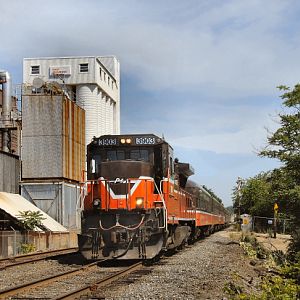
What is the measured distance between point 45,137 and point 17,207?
721 centimetres

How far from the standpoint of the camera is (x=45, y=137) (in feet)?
115

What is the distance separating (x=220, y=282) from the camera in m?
10.9

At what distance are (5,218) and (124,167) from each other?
40.5 ft

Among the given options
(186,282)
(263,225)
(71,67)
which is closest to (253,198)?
(263,225)

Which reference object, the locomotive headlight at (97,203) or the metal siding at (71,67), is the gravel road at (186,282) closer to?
the locomotive headlight at (97,203)

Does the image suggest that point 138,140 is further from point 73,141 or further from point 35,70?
point 35,70

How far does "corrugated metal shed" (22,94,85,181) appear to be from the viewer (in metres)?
34.6

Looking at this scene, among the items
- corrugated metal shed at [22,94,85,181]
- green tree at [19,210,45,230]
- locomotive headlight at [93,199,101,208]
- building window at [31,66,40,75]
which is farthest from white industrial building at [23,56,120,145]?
locomotive headlight at [93,199,101,208]

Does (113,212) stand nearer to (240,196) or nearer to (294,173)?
(294,173)

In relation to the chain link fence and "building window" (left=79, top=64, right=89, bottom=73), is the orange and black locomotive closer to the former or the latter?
the chain link fence

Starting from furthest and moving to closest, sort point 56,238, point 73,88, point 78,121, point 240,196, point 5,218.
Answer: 1. point 240,196
2. point 73,88
3. point 78,121
4. point 56,238
5. point 5,218

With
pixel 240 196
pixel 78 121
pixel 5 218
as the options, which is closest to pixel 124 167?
pixel 5 218

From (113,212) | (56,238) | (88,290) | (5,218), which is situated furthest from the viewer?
(56,238)

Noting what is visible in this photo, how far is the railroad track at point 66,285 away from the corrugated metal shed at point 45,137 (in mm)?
21479
